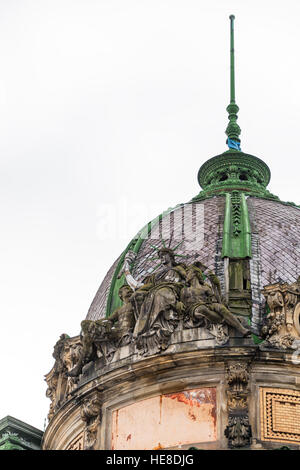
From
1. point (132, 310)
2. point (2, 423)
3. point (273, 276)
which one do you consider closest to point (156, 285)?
point (132, 310)

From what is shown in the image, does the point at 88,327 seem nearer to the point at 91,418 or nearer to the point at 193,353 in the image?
the point at 91,418

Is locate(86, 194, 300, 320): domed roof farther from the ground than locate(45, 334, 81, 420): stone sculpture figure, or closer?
farther from the ground

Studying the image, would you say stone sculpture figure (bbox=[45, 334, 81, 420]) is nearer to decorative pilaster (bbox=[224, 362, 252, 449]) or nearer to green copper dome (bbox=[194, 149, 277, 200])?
decorative pilaster (bbox=[224, 362, 252, 449])

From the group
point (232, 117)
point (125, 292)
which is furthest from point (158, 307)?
point (232, 117)

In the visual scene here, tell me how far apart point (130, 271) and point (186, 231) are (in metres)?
1.76

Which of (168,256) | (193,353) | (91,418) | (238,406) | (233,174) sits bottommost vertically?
(238,406)

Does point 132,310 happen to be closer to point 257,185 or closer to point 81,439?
point 81,439

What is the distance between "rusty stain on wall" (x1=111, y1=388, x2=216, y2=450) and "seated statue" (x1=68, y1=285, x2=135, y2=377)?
1.62 m

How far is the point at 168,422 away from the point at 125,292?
377 centimetres

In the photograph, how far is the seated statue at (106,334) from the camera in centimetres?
3381

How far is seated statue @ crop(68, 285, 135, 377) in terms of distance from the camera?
33.8 m

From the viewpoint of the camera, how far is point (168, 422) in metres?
32.3

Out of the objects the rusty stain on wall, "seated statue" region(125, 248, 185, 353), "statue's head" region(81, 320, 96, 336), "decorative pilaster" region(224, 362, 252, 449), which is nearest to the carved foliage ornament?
"decorative pilaster" region(224, 362, 252, 449)

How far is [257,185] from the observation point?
39.9 meters
